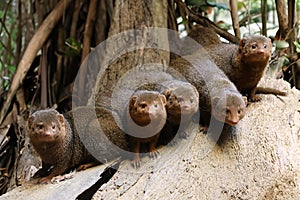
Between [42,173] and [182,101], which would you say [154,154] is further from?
[42,173]

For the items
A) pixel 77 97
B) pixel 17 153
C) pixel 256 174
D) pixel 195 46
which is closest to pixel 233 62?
A: pixel 195 46

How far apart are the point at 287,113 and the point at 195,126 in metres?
0.67

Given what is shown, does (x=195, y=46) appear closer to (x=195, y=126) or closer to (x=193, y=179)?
(x=195, y=126)

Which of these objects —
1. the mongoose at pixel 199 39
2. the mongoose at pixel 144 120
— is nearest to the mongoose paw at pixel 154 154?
the mongoose at pixel 144 120

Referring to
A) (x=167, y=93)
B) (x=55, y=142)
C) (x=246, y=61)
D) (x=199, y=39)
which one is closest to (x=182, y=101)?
(x=167, y=93)

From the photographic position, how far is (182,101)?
3059mm

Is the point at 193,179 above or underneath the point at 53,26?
underneath

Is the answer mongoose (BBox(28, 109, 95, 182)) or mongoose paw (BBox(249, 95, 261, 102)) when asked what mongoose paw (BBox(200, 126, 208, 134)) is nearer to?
mongoose paw (BBox(249, 95, 261, 102))

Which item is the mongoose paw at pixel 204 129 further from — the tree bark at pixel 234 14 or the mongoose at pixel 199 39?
the tree bark at pixel 234 14

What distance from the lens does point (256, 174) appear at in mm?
2904

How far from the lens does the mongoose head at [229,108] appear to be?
294cm

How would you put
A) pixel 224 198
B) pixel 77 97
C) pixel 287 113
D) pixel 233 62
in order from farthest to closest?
pixel 77 97 → pixel 233 62 → pixel 287 113 → pixel 224 198

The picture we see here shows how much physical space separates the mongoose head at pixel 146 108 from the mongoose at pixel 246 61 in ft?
2.69

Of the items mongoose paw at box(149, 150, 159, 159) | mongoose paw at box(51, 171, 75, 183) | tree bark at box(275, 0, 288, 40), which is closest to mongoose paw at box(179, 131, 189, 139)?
mongoose paw at box(149, 150, 159, 159)
